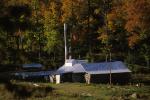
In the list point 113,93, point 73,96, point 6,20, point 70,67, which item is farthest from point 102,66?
point 6,20

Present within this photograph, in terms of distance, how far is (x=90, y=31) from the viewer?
81688 mm

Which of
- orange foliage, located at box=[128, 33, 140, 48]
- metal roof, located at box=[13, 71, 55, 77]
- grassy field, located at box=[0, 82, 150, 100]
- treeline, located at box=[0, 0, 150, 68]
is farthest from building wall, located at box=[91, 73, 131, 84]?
orange foliage, located at box=[128, 33, 140, 48]

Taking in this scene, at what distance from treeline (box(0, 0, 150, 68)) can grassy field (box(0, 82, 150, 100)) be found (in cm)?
2735

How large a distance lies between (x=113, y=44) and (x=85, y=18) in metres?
6.17

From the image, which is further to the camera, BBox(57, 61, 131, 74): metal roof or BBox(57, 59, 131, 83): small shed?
BBox(57, 61, 131, 74): metal roof

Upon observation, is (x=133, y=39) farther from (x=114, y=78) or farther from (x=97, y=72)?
(x=97, y=72)

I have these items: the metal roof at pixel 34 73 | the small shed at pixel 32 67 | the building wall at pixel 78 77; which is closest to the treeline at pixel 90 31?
the small shed at pixel 32 67

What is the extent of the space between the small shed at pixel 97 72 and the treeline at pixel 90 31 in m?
12.3

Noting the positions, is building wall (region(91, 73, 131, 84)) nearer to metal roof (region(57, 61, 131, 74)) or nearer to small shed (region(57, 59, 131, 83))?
small shed (region(57, 59, 131, 83))

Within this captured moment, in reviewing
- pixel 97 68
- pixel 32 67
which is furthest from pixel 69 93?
pixel 32 67

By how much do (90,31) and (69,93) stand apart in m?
39.6

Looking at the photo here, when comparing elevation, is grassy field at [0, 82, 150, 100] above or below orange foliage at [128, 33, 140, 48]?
below

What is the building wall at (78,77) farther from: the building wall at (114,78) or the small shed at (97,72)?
the building wall at (114,78)

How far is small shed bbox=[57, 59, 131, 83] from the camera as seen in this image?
201 feet
